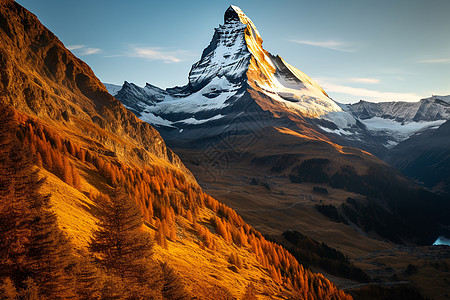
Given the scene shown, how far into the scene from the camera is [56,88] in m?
63.4

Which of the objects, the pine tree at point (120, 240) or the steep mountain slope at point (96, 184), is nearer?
the steep mountain slope at point (96, 184)

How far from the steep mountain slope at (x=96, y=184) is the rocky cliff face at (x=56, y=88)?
0.24 metres

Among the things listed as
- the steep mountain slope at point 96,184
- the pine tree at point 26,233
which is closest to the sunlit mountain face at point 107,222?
the pine tree at point 26,233

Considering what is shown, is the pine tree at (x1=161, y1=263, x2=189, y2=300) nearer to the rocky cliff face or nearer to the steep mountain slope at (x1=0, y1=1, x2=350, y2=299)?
the steep mountain slope at (x1=0, y1=1, x2=350, y2=299)

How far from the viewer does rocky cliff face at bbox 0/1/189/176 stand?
4903 centimetres

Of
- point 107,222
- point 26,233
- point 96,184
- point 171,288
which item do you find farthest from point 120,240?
point 96,184

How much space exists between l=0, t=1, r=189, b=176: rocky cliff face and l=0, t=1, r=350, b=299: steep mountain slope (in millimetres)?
237

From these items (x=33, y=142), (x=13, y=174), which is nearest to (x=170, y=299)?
(x=13, y=174)

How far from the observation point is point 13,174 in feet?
66.2

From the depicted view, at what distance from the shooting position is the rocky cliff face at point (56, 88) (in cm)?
4903

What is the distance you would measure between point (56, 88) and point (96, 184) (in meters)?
31.3

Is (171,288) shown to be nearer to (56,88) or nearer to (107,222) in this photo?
(107,222)

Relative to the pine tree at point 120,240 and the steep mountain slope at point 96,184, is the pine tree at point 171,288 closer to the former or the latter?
the steep mountain slope at point 96,184

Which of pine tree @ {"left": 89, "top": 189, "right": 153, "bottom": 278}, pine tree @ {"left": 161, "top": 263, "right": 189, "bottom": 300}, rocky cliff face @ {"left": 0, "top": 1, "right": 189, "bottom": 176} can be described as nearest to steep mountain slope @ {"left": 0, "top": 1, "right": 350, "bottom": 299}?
pine tree @ {"left": 161, "top": 263, "right": 189, "bottom": 300}
